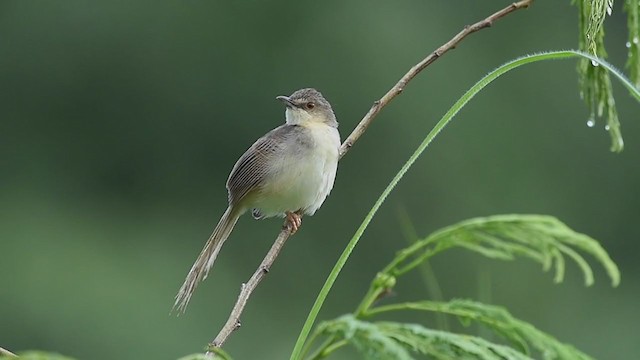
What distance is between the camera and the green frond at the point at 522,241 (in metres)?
1.29

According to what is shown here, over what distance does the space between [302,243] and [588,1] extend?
18.7 meters

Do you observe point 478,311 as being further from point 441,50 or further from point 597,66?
point 441,50

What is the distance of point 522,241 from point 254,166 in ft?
11.3

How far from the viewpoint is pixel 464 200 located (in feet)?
71.8

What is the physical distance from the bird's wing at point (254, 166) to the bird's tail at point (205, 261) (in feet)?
0.26

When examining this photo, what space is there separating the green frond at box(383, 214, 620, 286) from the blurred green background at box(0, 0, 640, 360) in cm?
1598

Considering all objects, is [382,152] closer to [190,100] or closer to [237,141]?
[237,141]

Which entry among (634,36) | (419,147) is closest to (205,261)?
(634,36)

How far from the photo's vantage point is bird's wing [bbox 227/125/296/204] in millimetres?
4664

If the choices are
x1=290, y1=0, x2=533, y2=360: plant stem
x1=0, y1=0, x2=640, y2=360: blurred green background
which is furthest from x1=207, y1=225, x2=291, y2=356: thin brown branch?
x1=0, y1=0, x2=640, y2=360: blurred green background

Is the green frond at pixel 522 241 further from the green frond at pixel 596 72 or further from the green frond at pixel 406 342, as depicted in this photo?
the green frond at pixel 596 72

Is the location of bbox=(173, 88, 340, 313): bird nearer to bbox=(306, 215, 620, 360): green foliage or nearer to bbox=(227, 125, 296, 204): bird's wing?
bbox=(227, 125, 296, 204): bird's wing

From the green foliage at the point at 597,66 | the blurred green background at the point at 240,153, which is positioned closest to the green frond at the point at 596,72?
the green foliage at the point at 597,66

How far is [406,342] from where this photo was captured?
1.26 m
